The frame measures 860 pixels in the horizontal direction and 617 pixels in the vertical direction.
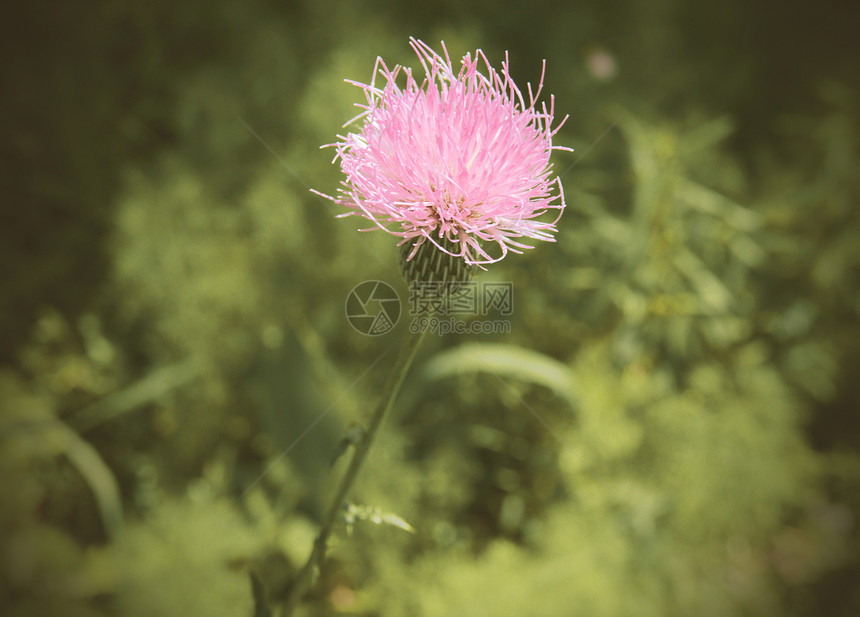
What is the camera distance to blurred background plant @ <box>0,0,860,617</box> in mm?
1217

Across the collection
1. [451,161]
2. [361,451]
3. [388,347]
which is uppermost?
[388,347]

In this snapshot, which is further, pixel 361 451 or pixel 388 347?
pixel 388 347

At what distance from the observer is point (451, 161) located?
2.12 feet

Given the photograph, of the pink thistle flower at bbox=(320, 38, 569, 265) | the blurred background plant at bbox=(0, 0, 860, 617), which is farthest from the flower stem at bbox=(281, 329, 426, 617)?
the blurred background plant at bbox=(0, 0, 860, 617)

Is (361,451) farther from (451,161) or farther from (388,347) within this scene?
(388,347)

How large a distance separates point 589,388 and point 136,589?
45.9 inches

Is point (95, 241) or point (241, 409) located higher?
point (95, 241)

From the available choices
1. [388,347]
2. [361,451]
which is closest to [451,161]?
[361,451]

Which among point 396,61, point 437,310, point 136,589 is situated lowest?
point 136,589

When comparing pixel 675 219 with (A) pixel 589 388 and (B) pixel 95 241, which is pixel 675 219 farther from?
(B) pixel 95 241

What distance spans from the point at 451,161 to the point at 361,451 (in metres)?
0.37

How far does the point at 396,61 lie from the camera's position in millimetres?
1636

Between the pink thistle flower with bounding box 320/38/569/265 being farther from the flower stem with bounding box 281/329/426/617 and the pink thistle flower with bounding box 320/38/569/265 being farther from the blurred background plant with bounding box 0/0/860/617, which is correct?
the blurred background plant with bounding box 0/0/860/617

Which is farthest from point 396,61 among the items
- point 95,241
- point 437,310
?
point 437,310
